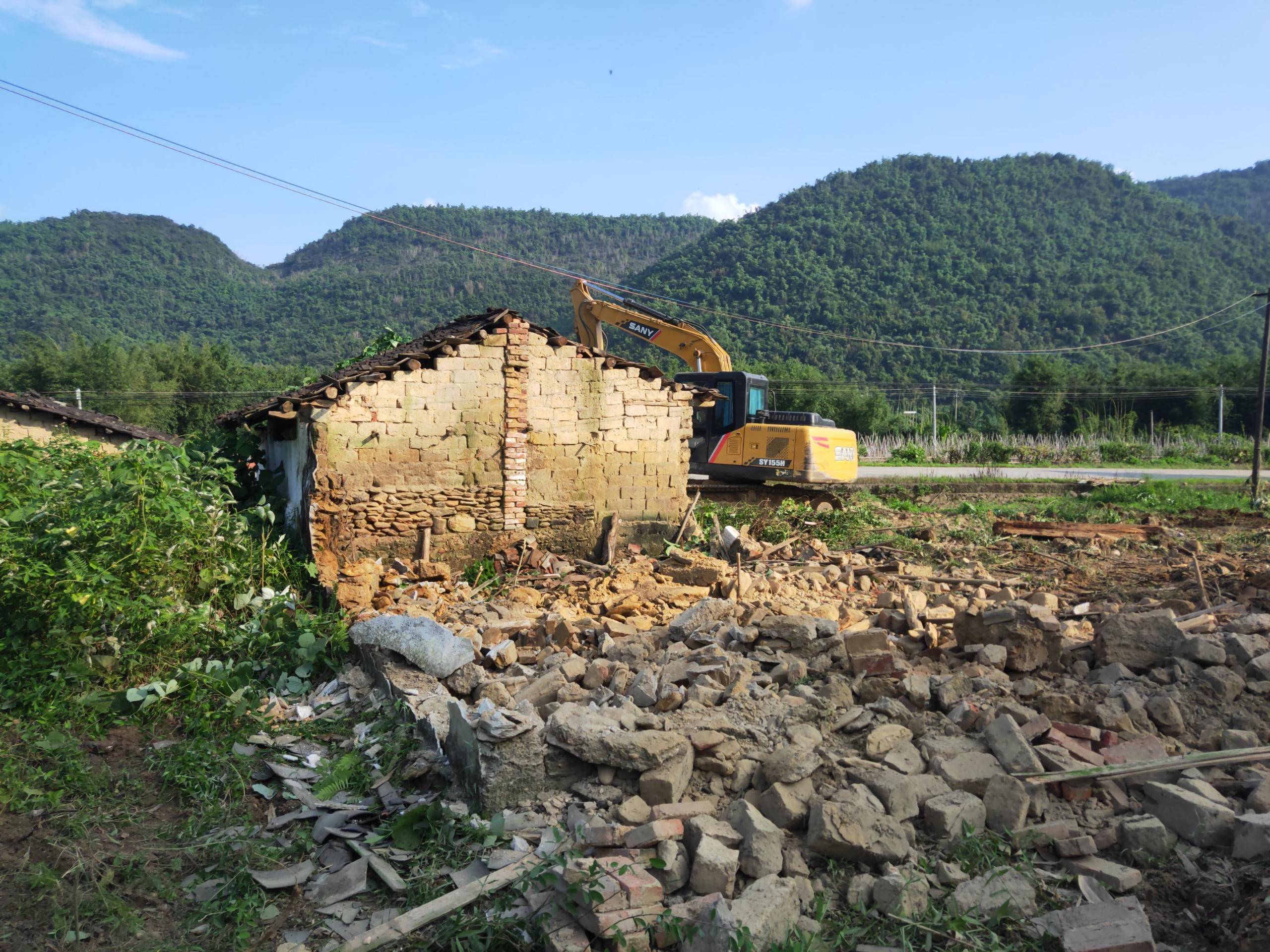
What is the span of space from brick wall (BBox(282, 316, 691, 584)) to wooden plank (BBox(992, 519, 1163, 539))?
241 inches

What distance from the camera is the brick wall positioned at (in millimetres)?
9797

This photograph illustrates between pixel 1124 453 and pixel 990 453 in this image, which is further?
pixel 1124 453

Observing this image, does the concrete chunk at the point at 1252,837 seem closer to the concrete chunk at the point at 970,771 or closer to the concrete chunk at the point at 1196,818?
the concrete chunk at the point at 1196,818

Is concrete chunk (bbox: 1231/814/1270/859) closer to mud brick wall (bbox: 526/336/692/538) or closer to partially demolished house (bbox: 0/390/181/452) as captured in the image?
mud brick wall (bbox: 526/336/692/538)

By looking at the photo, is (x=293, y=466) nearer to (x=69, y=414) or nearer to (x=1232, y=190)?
(x=69, y=414)

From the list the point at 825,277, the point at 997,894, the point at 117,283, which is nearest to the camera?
the point at 997,894

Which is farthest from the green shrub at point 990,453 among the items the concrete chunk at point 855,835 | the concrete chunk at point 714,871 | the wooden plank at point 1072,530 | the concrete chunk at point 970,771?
the concrete chunk at point 714,871

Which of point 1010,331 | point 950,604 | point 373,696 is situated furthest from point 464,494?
point 1010,331

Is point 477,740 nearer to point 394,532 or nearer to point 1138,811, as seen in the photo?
point 1138,811

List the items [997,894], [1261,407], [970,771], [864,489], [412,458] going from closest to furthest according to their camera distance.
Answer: [997,894] → [970,771] → [412,458] → [864,489] → [1261,407]

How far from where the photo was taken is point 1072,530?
45.5ft

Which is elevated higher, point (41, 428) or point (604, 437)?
point (41, 428)

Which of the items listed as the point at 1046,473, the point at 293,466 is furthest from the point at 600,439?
the point at 1046,473

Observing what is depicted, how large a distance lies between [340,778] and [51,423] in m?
16.3
